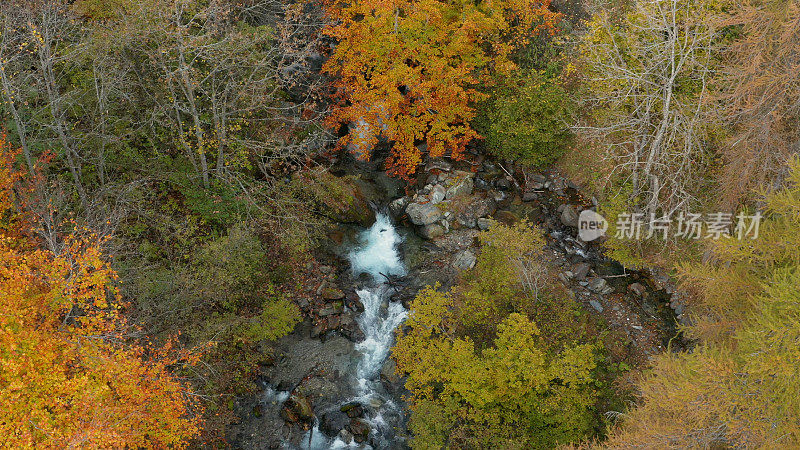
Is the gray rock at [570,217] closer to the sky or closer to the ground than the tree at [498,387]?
closer to the sky

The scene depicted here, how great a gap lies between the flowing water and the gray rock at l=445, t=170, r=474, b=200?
9.47ft

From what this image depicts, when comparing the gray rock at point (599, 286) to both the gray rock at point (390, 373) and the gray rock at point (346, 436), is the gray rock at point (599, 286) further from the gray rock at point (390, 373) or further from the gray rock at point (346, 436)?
the gray rock at point (346, 436)

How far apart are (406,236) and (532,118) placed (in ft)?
24.1

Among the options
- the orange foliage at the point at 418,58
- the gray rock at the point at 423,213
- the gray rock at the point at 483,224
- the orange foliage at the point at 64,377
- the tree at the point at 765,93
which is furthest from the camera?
the gray rock at the point at 423,213

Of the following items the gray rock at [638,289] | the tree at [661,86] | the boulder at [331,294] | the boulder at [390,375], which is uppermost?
the tree at [661,86]

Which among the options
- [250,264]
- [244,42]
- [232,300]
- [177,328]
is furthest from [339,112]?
[177,328]

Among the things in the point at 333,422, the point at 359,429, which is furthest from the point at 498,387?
the point at 333,422

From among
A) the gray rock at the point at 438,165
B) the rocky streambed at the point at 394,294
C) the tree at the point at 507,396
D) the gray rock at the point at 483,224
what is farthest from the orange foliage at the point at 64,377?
the gray rock at the point at 438,165

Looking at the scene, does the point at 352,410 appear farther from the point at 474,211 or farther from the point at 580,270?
the point at 474,211

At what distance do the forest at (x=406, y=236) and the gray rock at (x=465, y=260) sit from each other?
0.12 metres

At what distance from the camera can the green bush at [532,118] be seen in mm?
19750

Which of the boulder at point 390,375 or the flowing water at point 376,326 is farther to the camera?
the boulder at point 390,375

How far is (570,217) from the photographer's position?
18984mm

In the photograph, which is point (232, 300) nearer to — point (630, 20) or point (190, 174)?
point (190, 174)
